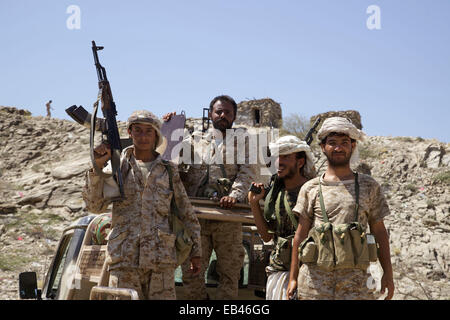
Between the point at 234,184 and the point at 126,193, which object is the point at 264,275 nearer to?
the point at 234,184

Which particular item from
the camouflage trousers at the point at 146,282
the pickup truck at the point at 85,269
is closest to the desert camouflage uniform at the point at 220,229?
the pickup truck at the point at 85,269

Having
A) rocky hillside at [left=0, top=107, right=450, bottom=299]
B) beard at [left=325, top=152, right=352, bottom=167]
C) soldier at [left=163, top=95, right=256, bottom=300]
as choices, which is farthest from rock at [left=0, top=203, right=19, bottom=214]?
beard at [left=325, top=152, right=352, bottom=167]

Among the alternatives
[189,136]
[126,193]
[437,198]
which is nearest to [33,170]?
[437,198]

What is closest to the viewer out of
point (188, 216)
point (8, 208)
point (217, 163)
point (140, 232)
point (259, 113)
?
point (140, 232)

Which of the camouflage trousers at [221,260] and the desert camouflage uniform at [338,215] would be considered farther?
the camouflage trousers at [221,260]

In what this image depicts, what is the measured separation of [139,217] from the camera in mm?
→ 3656

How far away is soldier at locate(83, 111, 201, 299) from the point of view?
355 centimetres

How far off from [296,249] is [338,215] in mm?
382

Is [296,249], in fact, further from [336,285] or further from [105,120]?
[105,120]

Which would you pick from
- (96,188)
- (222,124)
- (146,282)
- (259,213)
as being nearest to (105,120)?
(96,188)

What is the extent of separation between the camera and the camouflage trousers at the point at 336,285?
321 cm

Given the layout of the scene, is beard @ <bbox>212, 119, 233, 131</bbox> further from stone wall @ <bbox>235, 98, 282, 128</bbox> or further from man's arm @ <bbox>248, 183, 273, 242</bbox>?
stone wall @ <bbox>235, 98, 282, 128</bbox>

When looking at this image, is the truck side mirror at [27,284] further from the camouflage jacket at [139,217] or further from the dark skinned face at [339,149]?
the dark skinned face at [339,149]

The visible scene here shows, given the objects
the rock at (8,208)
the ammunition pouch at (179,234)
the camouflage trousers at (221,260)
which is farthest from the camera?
the rock at (8,208)
